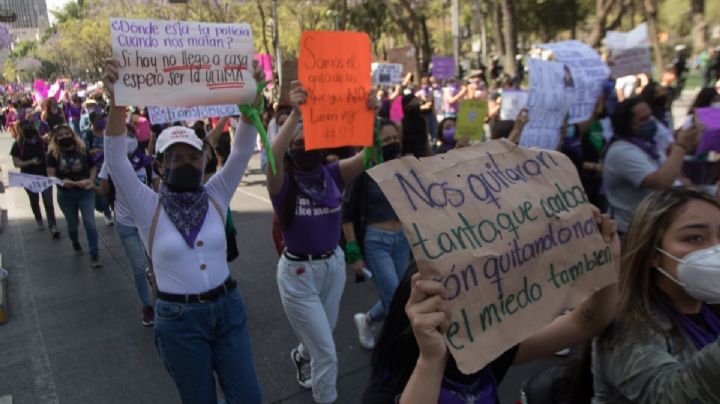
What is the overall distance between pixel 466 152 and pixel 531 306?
429 mm

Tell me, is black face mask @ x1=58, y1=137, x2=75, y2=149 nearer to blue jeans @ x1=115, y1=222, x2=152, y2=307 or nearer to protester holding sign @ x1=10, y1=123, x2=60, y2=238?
protester holding sign @ x1=10, y1=123, x2=60, y2=238

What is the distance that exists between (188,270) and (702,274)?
202 centimetres

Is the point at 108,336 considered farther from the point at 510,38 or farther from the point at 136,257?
the point at 510,38

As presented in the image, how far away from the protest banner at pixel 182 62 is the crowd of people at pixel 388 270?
101 millimetres

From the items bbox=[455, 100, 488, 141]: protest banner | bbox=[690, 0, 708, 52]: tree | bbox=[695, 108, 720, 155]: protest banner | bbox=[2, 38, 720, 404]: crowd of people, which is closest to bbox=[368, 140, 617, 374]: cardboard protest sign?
bbox=[2, 38, 720, 404]: crowd of people

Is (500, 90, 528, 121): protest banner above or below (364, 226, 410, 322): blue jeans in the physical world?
above

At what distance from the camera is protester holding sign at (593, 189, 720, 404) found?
1.59 meters

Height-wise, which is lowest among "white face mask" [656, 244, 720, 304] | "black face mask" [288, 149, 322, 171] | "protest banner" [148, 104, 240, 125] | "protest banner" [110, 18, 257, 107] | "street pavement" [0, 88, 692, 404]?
"street pavement" [0, 88, 692, 404]

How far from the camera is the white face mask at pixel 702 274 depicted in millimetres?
1586

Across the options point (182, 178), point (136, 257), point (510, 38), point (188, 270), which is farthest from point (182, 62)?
point (510, 38)

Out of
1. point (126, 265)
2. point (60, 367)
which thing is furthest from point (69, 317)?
point (126, 265)

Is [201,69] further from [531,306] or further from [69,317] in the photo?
[69,317]

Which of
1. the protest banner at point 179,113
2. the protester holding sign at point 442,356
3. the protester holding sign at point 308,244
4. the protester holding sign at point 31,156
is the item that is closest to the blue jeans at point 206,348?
the protester holding sign at point 308,244

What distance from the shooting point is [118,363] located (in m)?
4.42
